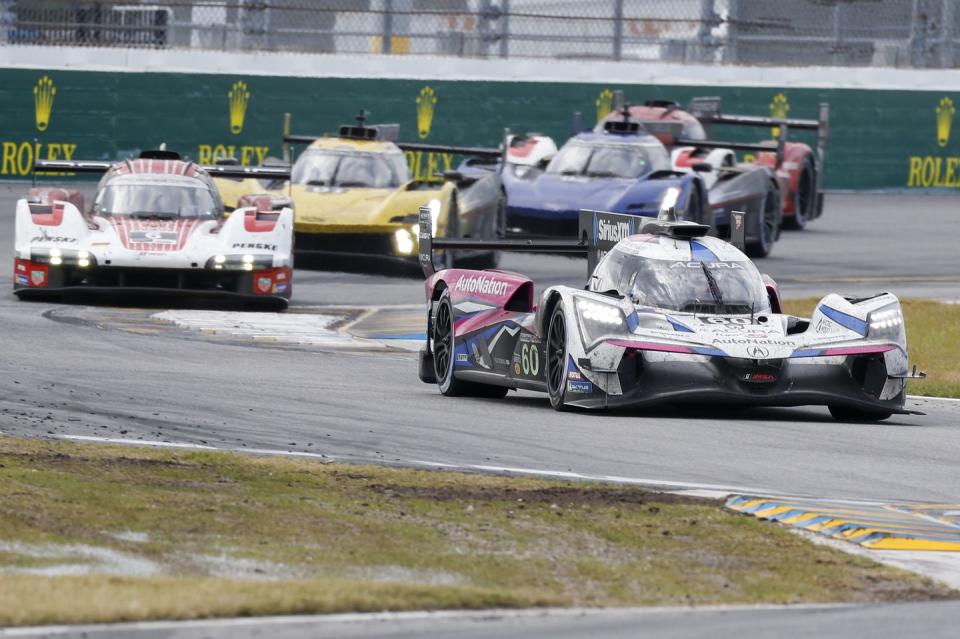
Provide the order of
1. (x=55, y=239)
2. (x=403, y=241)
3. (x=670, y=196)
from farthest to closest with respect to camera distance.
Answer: (x=670, y=196) < (x=403, y=241) < (x=55, y=239)

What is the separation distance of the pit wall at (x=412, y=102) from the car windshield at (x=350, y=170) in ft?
29.9

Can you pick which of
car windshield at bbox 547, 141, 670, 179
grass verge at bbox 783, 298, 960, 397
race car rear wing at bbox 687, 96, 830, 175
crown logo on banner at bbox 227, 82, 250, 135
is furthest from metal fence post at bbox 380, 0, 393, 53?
grass verge at bbox 783, 298, 960, 397

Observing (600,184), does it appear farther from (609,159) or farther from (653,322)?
(653,322)

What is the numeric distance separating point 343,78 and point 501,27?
307 centimetres

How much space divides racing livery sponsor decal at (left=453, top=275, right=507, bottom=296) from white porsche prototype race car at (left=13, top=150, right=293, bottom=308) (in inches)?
215

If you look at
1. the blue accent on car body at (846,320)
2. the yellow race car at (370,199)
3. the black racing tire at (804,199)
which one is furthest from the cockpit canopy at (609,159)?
the blue accent on car body at (846,320)

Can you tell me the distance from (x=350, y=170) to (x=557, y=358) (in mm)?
12057

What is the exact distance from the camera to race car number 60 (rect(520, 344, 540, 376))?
541 inches

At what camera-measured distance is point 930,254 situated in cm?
2945

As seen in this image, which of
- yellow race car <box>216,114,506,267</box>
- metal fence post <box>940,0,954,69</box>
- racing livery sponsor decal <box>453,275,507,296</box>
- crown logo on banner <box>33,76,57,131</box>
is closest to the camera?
racing livery sponsor decal <box>453,275,507,296</box>

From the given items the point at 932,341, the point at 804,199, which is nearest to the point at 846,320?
the point at 932,341

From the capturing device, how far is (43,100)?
3325 centimetres

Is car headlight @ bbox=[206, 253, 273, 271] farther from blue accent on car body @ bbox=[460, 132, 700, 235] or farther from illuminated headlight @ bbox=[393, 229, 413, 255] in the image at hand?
blue accent on car body @ bbox=[460, 132, 700, 235]

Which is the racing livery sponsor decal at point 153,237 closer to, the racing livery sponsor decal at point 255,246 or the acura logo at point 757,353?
the racing livery sponsor decal at point 255,246
